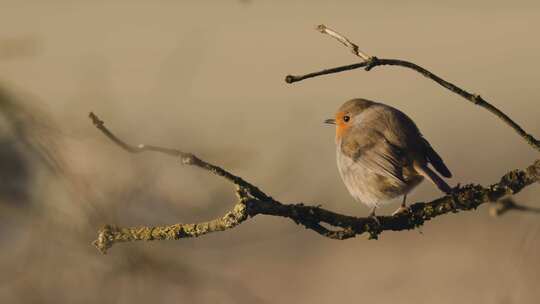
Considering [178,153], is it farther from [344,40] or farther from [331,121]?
[331,121]

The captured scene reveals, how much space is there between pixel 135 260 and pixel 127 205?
30 centimetres

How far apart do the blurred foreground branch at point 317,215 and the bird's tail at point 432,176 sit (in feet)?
2.34

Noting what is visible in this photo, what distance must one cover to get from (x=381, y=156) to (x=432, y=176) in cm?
52

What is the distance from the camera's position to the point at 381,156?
427 cm

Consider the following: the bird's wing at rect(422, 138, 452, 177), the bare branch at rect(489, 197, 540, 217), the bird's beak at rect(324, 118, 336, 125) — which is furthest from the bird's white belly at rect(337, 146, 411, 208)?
the bare branch at rect(489, 197, 540, 217)

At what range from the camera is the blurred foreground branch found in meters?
2.06

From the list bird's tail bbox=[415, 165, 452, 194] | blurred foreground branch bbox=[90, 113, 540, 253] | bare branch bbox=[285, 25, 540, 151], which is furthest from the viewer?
bird's tail bbox=[415, 165, 452, 194]

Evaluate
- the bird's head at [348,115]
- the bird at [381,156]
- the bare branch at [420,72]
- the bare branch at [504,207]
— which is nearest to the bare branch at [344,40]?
the bare branch at [420,72]

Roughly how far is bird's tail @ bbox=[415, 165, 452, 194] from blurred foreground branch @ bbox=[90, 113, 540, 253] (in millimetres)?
714

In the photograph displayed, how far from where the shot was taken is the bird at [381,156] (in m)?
4.11

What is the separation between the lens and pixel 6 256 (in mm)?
4105

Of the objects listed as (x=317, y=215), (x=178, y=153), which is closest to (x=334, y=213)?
(x=317, y=215)

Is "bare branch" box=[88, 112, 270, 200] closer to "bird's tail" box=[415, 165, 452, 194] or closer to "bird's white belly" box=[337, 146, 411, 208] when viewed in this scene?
"bird's tail" box=[415, 165, 452, 194]

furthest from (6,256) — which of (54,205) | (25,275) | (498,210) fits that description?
(498,210)
